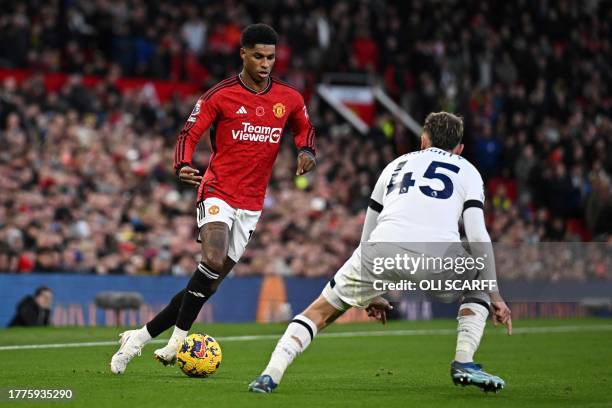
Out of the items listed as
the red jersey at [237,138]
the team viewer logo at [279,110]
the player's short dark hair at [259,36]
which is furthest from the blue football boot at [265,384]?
the player's short dark hair at [259,36]

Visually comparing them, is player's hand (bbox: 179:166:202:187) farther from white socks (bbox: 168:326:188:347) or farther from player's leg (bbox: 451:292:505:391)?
player's leg (bbox: 451:292:505:391)

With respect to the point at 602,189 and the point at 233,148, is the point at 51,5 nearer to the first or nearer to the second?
the point at 602,189

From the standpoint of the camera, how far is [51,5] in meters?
25.3

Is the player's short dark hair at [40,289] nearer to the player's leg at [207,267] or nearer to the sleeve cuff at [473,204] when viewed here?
the player's leg at [207,267]

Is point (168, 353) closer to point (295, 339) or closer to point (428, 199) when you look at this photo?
point (295, 339)

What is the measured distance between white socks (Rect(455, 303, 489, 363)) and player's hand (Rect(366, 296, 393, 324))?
1.84 ft

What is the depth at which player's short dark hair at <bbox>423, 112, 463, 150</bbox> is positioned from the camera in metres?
9.29

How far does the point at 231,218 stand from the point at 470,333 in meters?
2.66

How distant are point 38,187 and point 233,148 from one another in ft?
34.3

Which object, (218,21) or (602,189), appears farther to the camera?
(218,21)

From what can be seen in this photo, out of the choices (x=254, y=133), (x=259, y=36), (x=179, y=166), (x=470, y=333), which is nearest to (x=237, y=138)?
(x=254, y=133)

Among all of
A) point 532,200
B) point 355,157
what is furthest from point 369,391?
point 532,200

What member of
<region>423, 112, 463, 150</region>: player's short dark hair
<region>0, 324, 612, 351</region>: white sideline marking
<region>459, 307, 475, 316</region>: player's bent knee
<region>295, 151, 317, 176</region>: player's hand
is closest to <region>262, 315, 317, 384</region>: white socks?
<region>459, 307, 475, 316</region>: player's bent knee

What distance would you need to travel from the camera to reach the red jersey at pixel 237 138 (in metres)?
10.8
